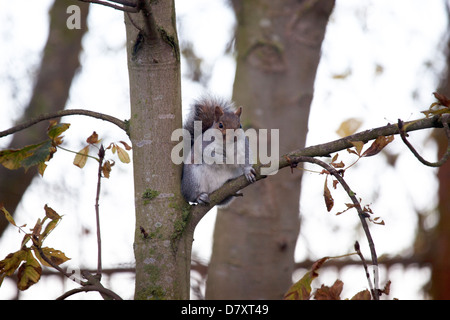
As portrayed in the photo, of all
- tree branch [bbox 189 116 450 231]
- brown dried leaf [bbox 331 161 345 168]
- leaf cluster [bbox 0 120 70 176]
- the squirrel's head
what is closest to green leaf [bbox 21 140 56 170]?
leaf cluster [bbox 0 120 70 176]

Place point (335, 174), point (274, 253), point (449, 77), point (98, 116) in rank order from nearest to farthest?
point (335, 174), point (98, 116), point (274, 253), point (449, 77)

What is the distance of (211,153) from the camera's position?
1.95 meters

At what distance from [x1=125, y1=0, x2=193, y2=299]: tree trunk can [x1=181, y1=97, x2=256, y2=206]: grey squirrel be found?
1.62 feet

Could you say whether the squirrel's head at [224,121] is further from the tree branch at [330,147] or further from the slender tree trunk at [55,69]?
the slender tree trunk at [55,69]

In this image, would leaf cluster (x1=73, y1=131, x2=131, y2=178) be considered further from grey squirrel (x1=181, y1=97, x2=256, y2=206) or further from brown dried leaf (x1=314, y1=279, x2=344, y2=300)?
brown dried leaf (x1=314, y1=279, x2=344, y2=300)

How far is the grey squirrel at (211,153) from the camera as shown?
6.05 ft

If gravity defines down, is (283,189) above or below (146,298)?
above

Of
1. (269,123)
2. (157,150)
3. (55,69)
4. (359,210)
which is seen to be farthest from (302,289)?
(55,69)

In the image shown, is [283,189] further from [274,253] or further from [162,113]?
[162,113]

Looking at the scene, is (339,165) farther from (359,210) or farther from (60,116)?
(60,116)

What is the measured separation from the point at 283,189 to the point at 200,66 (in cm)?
117

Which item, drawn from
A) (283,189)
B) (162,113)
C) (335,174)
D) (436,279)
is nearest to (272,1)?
(283,189)

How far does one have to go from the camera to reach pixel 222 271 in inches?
97.0

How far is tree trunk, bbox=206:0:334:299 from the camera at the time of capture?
2.44m
